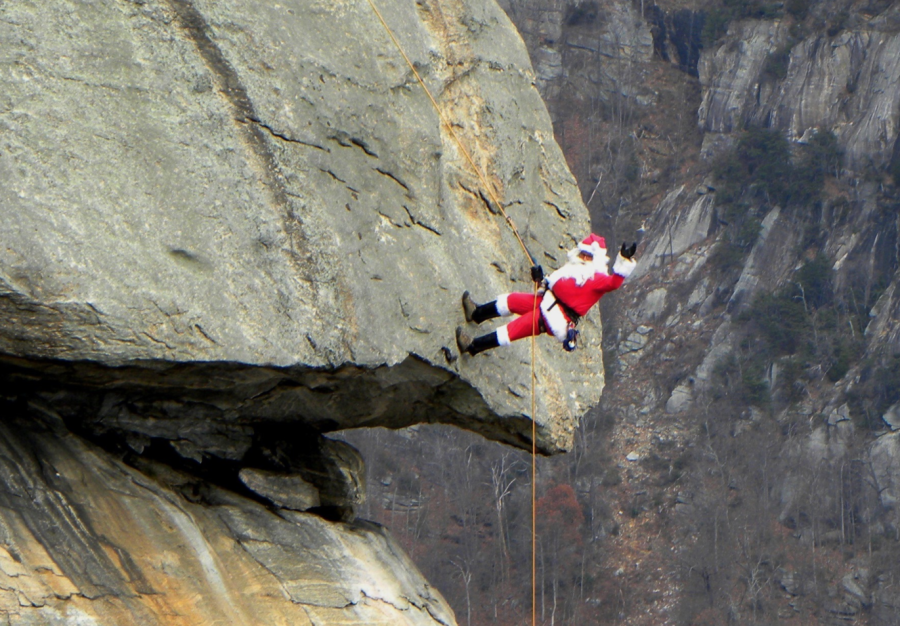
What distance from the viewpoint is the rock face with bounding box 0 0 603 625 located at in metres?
6.19

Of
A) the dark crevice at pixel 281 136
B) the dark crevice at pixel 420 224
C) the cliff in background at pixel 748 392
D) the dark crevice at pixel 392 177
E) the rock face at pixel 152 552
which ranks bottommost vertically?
the cliff in background at pixel 748 392

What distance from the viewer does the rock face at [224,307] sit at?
20.3ft

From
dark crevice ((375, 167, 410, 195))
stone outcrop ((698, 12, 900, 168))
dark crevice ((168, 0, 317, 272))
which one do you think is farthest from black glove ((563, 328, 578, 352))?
stone outcrop ((698, 12, 900, 168))

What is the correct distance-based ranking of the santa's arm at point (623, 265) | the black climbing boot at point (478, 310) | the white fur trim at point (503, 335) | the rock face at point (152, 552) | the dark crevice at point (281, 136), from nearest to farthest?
the rock face at point (152, 552) < the dark crevice at point (281, 136) < the santa's arm at point (623, 265) < the white fur trim at point (503, 335) < the black climbing boot at point (478, 310)

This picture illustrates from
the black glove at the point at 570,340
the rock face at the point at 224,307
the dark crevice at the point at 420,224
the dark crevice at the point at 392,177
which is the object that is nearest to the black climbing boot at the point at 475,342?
the rock face at the point at 224,307

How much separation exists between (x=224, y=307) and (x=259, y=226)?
2.16 ft

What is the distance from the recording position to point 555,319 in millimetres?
7891

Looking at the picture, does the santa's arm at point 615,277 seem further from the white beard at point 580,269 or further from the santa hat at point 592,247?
the santa hat at point 592,247

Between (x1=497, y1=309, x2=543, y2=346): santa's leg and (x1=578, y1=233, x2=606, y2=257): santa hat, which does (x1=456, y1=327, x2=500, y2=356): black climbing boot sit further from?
(x1=578, y1=233, x2=606, y2=257): santa hat

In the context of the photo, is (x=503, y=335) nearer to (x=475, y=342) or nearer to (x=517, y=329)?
(x=517, y=329)

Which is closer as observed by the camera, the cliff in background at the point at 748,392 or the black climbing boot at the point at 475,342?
the black climbing boot at the point at 475,342

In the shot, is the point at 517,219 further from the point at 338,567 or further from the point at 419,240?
the point at 338,567

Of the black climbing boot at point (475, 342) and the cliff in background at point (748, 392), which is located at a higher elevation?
the black climbing boot at point (475, 342)

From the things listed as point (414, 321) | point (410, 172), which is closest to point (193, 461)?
point (414, 321)
